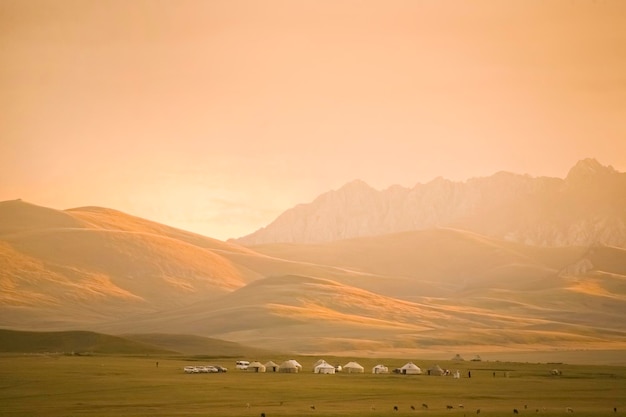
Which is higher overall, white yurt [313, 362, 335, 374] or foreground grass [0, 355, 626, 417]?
white yurt [313, 362, 335, 374]

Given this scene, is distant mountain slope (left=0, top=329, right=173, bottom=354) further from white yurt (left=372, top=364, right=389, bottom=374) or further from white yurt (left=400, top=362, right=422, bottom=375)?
white yurt (left=400, top=362, right=422, bottom=375)

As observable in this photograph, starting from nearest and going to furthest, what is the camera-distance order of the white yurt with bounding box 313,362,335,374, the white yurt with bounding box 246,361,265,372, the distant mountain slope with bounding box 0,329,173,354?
the white yurt with bounding box 313,362,335,374 → the white yurt with bounding box 246,361,265,372 → the distant mountain slope with bounding box 0,329,173,354

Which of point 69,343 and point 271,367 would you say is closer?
point 271,367

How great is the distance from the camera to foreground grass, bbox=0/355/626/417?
76.3 meters

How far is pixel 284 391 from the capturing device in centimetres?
9181

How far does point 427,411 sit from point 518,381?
3063 centimetres

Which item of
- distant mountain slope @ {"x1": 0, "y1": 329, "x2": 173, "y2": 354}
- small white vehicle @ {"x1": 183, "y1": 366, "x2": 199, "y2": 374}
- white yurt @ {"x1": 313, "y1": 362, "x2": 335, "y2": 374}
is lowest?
small white vehicle @ {"x1": 183, "y1": 366, "x2": 199, "y2": 374}

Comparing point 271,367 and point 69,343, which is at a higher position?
point 69,343

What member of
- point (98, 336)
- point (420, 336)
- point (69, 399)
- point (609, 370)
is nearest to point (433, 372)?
point (609, 370)

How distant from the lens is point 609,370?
11956 centimetres

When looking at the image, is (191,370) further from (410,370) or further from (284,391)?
(410,370)

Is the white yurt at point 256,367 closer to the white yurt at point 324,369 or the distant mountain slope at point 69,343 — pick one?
the white yurt at point 324,369

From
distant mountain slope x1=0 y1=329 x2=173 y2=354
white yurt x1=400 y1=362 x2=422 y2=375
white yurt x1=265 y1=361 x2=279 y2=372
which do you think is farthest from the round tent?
distant mountain slope x1=0 y1=329 x2=173 y2=354

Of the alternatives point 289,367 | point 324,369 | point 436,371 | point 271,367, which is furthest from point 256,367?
point 436,371
